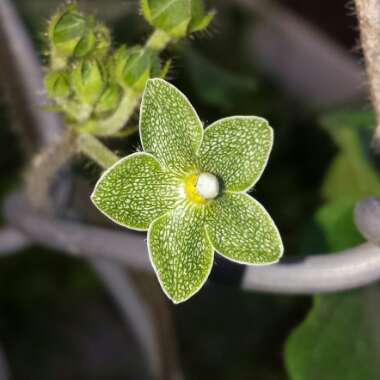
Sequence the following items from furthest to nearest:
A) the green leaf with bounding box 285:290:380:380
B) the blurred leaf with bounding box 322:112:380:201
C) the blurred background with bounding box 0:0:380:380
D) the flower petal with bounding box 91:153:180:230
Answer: the blurred background with bounding box 0:0:380:380 < the blurred leaf with bounding box 322:112:380:201 < the green leaf with bounding box 285:290:380:380 < the flower petal with bounding box 91:153:180:230

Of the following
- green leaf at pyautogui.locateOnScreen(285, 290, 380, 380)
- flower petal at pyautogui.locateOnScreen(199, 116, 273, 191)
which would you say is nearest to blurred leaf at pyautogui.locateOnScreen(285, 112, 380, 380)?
green leaf at pyautogui.locateOnScreen(285, 290, 380, 380)

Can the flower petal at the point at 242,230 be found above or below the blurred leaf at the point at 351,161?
above

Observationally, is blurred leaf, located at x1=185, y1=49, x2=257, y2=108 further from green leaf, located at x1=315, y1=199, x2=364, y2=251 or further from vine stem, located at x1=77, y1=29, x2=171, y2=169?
vine stem, located at x1=77, y1=29, x2=171, y2=169

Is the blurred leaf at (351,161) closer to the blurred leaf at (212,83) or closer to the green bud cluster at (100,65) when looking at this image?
the blurred leaf at (212,83)

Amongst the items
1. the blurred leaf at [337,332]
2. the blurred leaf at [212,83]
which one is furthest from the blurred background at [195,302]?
the blurred leaf at [337,332]

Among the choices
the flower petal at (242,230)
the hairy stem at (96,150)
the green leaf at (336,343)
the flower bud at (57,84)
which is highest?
the flower bud at (57,84)
